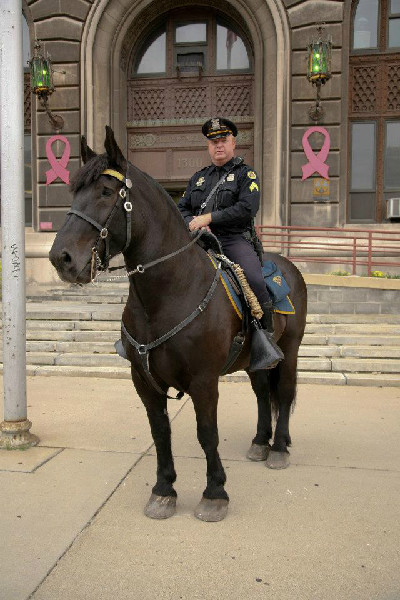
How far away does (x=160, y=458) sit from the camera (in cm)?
355

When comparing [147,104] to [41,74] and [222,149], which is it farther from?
[222,149]

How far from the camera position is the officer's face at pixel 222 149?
3717 millimetres

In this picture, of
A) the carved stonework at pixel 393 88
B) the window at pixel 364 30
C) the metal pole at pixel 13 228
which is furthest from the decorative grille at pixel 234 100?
the metal pole at pixel 13 228

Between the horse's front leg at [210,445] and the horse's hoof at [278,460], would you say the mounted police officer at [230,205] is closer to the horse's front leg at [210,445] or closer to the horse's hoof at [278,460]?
the horse's front leg at [210,445]

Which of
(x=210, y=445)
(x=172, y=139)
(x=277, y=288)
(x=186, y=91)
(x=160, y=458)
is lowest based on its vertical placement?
(x=160, y=458)

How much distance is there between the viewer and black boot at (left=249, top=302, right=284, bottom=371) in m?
3.71

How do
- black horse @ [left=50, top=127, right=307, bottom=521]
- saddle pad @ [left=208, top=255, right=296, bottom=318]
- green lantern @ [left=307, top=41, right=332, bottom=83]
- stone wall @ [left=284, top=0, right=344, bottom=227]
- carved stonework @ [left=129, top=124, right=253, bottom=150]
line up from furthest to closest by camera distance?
carved stonework @ [left=129, top=124, right=253, bottom=150]
stone wall @ [left=284, top=0, right=344, bottom=227]
green lantern @ [left=307, top=41, right=332, bottom=83]
saddle pad @ [left=208, top=255, right=296, bottom=318]
black horse @ [left=50, top=127, right=307, bottom=521]

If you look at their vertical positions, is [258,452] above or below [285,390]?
below

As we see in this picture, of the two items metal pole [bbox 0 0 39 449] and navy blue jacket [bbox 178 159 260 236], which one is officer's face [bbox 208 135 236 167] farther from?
metal pole [bbox 0 0 39 449]

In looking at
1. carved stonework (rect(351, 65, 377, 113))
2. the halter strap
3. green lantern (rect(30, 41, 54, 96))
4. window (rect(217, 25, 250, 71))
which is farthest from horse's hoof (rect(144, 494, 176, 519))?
window (rect(217, 25, 250, 71))

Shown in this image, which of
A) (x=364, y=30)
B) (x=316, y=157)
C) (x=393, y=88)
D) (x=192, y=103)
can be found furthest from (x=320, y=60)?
(x=192, y=103)

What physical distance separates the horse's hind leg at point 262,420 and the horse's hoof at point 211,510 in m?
1.08

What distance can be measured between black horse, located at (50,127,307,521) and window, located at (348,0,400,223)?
11910mm

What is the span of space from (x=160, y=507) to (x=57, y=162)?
41.9ft
